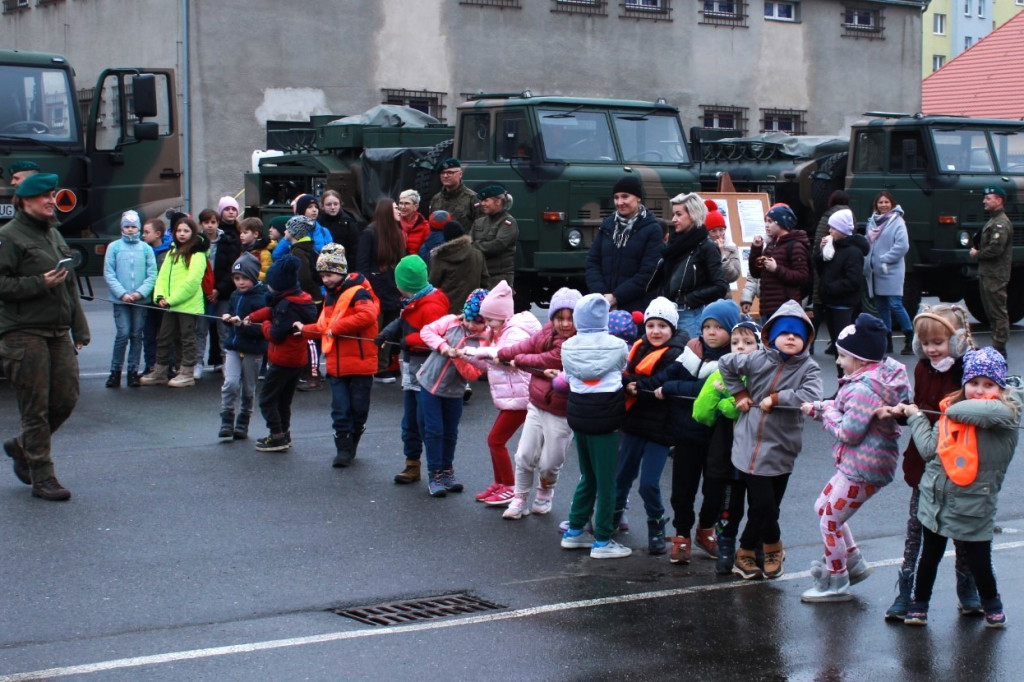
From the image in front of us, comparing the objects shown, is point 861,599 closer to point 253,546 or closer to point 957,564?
point 957,564

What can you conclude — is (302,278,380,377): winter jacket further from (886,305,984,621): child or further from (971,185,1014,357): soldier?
(971,185,1014,357): soldier

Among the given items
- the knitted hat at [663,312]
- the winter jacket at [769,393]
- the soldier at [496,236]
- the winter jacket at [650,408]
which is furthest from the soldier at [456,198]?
the winter jacket at [769,393]

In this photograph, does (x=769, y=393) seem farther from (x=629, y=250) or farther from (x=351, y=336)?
(x=351, y=336)

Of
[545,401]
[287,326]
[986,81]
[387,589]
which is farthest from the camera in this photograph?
[986,81]

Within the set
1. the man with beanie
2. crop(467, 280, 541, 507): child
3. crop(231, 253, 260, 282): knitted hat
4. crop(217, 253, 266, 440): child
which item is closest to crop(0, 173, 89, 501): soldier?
crop(217, 253, 266, 440): child

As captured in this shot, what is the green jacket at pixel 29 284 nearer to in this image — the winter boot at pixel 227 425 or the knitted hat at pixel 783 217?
the winter boot at pixel 227 425

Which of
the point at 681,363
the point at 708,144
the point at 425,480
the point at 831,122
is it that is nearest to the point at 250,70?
the point at 708,144

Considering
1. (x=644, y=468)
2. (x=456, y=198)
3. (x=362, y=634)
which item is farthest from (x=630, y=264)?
(x=362, y=634)

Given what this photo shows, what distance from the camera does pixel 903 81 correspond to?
133ft

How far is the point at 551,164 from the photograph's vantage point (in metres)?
15.5

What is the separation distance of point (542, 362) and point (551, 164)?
7.91m

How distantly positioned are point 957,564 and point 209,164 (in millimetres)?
25820

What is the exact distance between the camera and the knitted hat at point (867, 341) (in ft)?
20.8

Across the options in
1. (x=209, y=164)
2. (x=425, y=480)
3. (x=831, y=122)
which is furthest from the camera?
(x=831, y=122)
